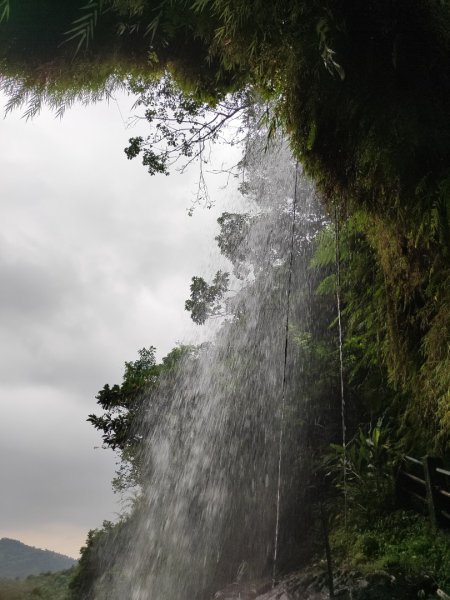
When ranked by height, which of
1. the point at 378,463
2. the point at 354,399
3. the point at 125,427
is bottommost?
the point at 378,463

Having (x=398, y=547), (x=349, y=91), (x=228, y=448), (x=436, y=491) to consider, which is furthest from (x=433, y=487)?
(x=228, y=448)

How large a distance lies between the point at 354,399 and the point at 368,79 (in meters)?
8.03

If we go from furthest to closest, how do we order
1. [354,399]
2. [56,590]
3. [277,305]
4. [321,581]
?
[56,590] < [277,305] < [354,399] < [321,581]

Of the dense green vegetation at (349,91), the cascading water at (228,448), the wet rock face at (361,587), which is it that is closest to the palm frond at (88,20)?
the dense green vegetation at (349,91)

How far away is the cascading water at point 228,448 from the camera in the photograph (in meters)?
8.53

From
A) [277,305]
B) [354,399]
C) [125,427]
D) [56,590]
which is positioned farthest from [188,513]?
[56,590]

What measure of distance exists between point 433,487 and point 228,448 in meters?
5.17

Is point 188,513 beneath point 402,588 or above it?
above

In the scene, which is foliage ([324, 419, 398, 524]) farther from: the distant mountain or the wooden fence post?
the distant mountain

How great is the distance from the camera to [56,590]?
15070 mm

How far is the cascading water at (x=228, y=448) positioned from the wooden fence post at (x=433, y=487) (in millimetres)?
2801

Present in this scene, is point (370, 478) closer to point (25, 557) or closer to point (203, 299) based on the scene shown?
point (203, 299)

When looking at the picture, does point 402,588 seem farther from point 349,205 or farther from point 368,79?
point 368,79

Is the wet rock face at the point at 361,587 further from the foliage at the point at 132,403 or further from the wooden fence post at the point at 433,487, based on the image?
the foliage at the point at 132,403
